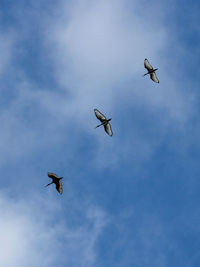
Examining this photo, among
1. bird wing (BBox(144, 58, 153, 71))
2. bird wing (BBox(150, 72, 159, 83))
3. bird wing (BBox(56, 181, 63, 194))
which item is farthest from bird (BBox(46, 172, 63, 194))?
bird wing (BBox(144, 58, 153, 71))

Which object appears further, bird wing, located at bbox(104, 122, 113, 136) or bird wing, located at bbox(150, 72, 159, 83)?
bird wing, located at bbox(150, 72, 159, 83)

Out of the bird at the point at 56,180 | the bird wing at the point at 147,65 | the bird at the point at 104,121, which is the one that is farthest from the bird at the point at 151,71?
the bird at the point at 56,180

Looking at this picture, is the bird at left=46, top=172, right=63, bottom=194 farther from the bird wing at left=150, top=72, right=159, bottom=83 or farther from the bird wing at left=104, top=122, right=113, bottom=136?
the bird wing at left=150, top=72, right=159, bottom=83

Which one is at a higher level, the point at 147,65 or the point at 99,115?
the point at 147,65

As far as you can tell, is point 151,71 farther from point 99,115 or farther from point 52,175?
point 52,175

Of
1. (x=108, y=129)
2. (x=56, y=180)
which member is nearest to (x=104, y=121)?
(x=108, y=129)

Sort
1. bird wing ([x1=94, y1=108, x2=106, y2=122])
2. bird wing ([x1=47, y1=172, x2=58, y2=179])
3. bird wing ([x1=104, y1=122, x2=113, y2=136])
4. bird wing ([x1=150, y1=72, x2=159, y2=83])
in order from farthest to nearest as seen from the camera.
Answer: bird wing ([x1=150, y1=72, x2=159, y2=83]), bird wing ([x1=104, y1=122, x2=113, y2=136]), bird wing ([x1=94, y1=108, x2=106, y2=122]), bird wing ([x1=47, y1=172, x2=58, y2=179])

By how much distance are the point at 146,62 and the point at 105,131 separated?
15451 millimetres

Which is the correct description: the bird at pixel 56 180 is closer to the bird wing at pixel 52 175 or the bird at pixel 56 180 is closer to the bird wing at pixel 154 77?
the bird wing at pixel 52 175

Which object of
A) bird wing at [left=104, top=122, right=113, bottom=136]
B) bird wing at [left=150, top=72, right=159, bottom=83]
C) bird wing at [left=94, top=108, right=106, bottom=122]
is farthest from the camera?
bird wing at [left=150, top=72, right=159, bottom=83]

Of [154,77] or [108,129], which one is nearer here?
[108,129]

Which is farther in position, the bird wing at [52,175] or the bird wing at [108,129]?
the bird wing at [108,129]

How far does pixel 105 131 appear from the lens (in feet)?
300

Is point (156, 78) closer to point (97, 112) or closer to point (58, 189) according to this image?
point (97, 112)
